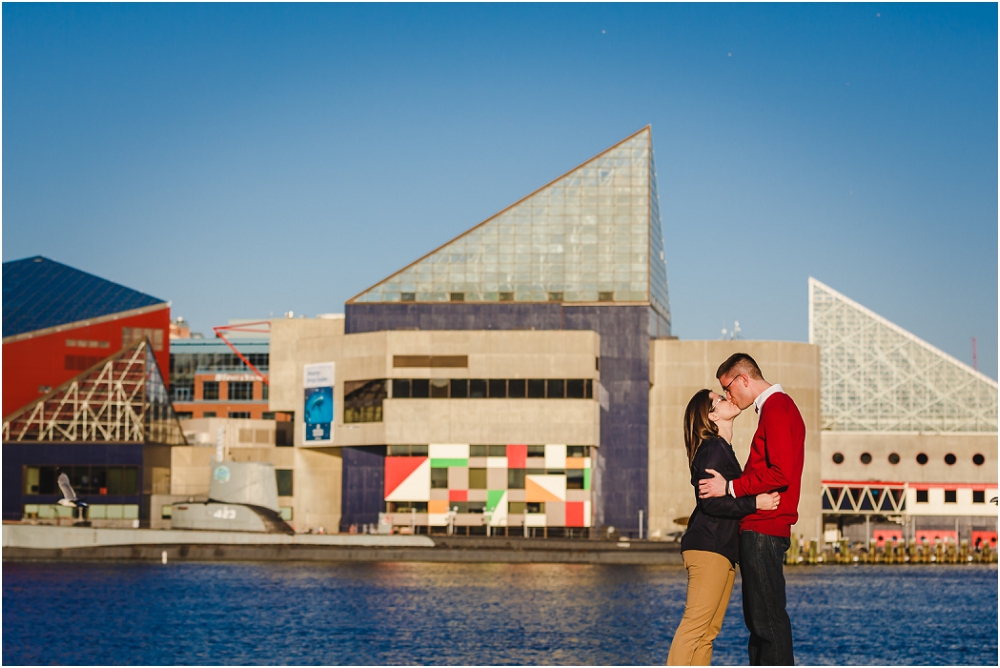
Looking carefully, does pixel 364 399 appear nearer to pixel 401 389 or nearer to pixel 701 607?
pixel 401 389

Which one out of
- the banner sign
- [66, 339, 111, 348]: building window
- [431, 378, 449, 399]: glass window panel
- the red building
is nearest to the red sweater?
[431, 378, 449, 399]: glass window panel

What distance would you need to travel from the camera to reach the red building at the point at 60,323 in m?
135

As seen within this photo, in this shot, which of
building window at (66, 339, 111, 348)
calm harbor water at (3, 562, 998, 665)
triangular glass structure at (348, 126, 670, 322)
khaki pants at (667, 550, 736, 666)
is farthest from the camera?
building window at (66, 339, 111, 348)

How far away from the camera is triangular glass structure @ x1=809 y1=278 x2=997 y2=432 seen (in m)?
123

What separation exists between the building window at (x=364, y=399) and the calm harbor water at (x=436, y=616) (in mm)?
16321

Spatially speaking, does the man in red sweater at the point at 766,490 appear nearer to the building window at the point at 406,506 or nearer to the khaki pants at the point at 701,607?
the khaki pants at the point at 701,607

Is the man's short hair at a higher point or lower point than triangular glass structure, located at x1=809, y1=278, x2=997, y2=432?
lower

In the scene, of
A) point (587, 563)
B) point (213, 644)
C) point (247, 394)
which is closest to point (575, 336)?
point (587, 563)

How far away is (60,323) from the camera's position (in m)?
141

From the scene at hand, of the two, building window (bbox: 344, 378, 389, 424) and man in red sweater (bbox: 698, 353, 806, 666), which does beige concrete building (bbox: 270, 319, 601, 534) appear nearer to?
building window (bbox: 344, 378, 389, 424)

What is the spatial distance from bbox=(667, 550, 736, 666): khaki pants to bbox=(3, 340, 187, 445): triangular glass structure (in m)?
104

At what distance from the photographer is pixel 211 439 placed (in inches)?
5094

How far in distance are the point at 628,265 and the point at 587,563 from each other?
2530cm

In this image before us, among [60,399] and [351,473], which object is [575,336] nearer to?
[351,473]
